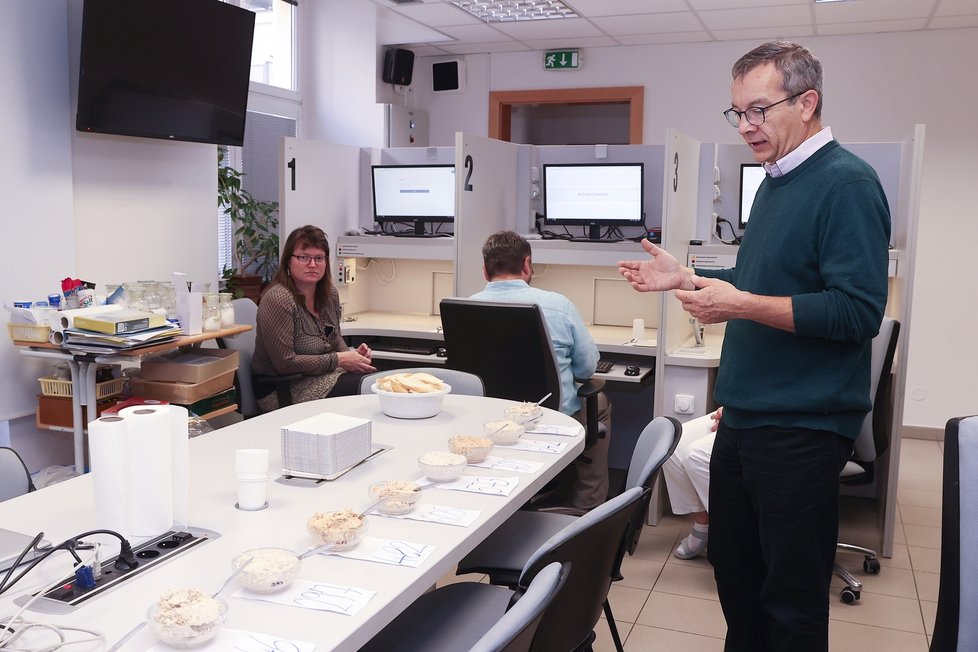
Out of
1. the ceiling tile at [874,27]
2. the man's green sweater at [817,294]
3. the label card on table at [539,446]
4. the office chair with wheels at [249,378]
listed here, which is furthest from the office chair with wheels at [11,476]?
the ceiling tile at [874,27]

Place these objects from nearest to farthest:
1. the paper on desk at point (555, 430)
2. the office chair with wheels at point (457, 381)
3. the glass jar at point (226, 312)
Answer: the paper on desk at point (555, 430)
the office chair with wheels at point (457, 381)
the glass jar at point (226, 312)

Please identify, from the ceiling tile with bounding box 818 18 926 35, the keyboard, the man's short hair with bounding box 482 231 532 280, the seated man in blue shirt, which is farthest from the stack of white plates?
the ceiling tile with bounding box 818 18 926 35

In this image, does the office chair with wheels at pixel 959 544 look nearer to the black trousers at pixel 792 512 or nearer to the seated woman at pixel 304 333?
the black trousers at pixel 792 512

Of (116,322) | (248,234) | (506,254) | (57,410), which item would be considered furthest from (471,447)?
(248,234)

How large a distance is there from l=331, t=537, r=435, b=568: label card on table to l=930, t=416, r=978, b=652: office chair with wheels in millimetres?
859

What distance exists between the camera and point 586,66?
21.7 ft

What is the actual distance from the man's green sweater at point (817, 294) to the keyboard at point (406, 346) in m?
2.35

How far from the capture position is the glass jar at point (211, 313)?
3490 mm

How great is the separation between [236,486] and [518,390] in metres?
1.56

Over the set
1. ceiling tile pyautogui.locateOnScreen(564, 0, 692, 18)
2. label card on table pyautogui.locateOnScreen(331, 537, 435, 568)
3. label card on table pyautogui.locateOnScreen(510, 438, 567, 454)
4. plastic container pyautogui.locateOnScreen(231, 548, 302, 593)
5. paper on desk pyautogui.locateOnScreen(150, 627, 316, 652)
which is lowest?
paper on desk pyautogui.locateOnScreen(150, 627, 316, 652)

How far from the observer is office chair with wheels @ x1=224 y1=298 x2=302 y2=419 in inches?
140

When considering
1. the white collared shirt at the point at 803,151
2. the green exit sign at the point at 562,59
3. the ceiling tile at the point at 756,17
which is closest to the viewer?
the white collared shirt at the point at 803,151

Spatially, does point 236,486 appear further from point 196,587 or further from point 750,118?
point 750,118

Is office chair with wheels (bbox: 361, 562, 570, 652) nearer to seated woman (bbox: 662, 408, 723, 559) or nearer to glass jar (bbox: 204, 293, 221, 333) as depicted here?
seated woman (bbox: 662, 408, 723, 559)
